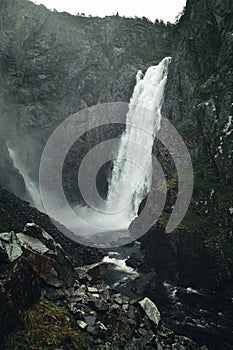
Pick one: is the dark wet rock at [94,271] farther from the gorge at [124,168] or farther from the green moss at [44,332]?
the green moss at [44,332]

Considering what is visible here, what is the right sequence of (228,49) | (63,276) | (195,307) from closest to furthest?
(63,276) < (195,307) < (228,49)

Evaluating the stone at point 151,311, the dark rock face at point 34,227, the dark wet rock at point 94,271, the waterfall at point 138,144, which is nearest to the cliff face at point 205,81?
the waterfall at point 138,144

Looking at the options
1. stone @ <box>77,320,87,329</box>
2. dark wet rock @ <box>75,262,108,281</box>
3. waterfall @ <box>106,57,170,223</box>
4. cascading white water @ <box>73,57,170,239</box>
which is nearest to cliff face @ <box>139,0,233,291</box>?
waterfall @ <box>106,57,170,223</box>

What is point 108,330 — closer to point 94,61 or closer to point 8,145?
point 8,145

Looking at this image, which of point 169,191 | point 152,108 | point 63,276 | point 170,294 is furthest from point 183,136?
point 63,276

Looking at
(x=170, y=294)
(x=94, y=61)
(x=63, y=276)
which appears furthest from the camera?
(x=94, y=61)

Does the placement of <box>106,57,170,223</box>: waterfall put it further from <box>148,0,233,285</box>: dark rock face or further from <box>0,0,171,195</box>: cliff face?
<box>0,0,171,195</box>: cliff face
